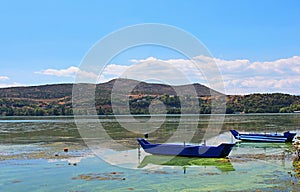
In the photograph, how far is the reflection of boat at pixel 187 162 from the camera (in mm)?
17172

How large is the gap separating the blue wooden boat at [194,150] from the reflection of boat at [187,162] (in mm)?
270

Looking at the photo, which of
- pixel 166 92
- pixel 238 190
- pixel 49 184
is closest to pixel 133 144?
pixel 49 184

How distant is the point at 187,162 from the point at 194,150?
1301mm

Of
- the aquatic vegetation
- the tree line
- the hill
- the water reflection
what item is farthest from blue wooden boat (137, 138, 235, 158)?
the hill

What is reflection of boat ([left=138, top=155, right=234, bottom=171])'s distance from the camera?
1717 centimetres

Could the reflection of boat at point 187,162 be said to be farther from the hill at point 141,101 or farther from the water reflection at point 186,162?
the hill at point 141,101

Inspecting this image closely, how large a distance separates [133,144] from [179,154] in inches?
259

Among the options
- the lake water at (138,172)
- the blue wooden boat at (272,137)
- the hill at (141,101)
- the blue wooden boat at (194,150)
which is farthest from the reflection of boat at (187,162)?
the hill at (141,101)

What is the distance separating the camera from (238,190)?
1227cm

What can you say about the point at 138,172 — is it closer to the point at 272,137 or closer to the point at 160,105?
the point at 272,137

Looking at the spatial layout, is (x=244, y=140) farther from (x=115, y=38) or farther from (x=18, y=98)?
(x=18, y=98)

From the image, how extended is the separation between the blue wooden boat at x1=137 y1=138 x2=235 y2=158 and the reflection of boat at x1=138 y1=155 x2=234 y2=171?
27cm

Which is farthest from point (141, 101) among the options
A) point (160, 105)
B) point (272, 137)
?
point (272, 137)

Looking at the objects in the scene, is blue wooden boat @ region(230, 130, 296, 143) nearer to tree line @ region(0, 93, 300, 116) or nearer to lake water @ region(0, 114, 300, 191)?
lake water @ region(0, 114, 300, 191)
